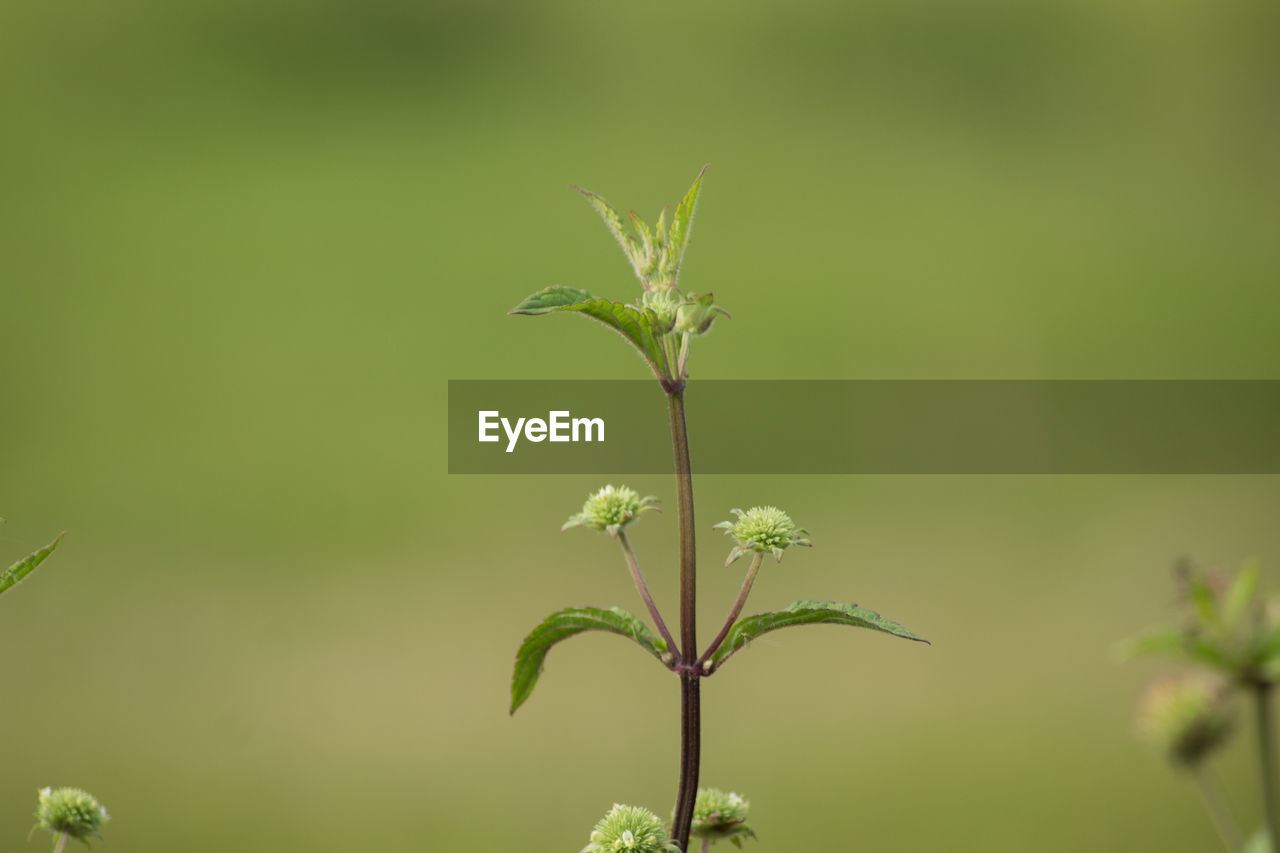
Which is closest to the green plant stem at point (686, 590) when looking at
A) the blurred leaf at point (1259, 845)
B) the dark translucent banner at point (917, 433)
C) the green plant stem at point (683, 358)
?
the green plant stem at point (683, 358)

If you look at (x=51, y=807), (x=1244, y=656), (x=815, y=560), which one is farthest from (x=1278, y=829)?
(x=815, y=560)

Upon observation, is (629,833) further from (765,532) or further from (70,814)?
(70,814)

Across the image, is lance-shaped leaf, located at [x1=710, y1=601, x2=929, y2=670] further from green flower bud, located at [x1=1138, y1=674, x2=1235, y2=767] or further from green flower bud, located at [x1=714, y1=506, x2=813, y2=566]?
green flower bud, located at [x1=1138, y1=674, x2=1235, y2=767]

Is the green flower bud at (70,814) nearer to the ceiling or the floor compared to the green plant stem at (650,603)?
nearer to the floor

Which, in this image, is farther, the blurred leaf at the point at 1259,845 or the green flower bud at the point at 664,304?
the green flower bud at the point at 664,304

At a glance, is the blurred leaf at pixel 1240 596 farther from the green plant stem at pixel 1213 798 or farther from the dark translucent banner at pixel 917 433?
the dark translucent banner at pixel 917 433

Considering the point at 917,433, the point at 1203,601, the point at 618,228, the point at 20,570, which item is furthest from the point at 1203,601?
the point at 917,433

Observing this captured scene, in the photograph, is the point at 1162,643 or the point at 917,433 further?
the point at 917,433
